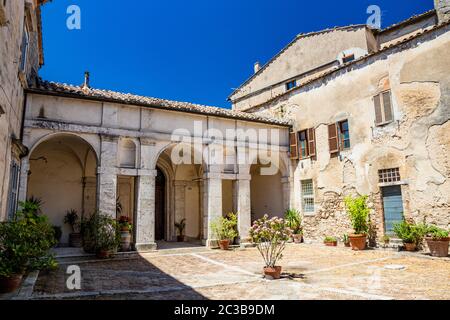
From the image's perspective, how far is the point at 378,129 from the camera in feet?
40.5

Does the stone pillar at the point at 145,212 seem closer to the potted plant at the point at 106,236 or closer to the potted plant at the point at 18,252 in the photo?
the potted plant at the point at 106,236

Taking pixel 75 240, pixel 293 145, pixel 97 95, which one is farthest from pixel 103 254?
pixel 293 145

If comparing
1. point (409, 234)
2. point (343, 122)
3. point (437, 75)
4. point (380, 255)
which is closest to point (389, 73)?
point (437, 75)

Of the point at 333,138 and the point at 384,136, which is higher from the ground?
the point at 333,138

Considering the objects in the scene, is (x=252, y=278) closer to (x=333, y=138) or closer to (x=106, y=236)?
(x=106, y=236)

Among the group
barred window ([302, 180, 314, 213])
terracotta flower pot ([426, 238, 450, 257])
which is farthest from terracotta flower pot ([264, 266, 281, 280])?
barred window ([302, 180, 314, 213])

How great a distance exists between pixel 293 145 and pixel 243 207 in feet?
13.5

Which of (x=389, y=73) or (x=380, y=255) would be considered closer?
(x=380, y=255)

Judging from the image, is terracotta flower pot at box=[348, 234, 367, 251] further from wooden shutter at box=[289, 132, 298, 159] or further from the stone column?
the stone column
